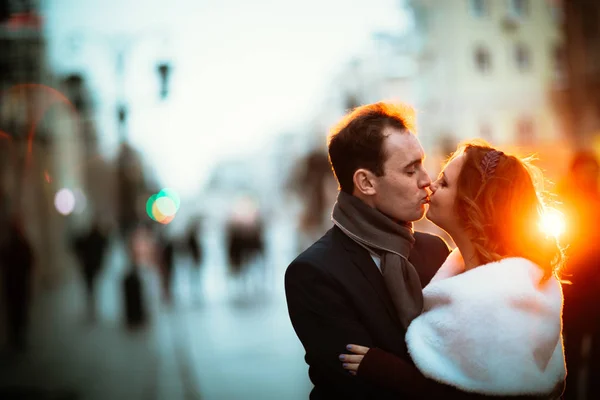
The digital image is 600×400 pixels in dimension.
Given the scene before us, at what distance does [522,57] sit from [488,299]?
151 ft

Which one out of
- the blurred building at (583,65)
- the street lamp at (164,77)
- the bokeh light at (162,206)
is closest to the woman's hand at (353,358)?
the street lamp at (164,77)

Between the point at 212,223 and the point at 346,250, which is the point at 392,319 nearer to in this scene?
the point at 346,250

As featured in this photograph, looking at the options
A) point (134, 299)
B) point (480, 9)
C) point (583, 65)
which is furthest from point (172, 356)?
point (480, 9)

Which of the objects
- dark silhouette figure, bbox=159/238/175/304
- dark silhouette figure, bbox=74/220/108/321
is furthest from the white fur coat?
dark silhouette figure, bbox=159/238/175/304

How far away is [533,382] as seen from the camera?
278cm

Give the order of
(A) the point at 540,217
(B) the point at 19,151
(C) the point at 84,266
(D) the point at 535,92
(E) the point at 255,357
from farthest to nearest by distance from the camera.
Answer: (D) the point at 535,92 → (B) the point at 19,151 → (C) the point at 84,266 → (E) the point at 255,357 → (A) the point at 540,217

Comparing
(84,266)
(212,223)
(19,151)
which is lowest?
(212,223)

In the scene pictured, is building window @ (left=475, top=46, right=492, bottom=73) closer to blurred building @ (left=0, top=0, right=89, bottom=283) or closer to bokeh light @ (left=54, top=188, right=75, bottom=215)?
blurred building @ (left=0, top=0, right=89, bottom=283)

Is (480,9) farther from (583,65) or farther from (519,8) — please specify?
(583,65)

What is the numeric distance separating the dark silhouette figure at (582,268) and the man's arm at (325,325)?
2647mm

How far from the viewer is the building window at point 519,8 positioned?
4694 cm

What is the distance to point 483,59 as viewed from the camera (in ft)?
154

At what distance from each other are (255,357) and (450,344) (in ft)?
26.8

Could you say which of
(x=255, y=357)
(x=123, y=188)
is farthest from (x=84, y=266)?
(x=255, y=357)
